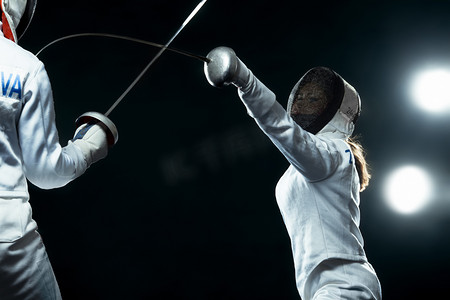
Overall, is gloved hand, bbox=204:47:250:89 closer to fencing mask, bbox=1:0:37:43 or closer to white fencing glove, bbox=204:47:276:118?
white fencing glove, bbox=204:47:276:118

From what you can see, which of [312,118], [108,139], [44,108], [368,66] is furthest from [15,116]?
[368,66]

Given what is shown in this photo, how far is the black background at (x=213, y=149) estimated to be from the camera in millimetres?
3010

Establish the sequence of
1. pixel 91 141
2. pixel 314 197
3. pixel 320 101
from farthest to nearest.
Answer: pixel 320 101 → pixel 314 197 → pixel 91 141

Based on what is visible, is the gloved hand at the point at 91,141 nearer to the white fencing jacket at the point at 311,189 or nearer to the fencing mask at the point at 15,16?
the fencing mask at the point at 15,16

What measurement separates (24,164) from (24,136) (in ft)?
0.20

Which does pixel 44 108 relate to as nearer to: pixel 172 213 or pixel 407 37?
pixel 172 213

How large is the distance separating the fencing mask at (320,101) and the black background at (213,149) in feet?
5.07

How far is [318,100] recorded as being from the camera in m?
1.70

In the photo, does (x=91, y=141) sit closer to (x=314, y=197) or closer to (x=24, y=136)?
(x=24, y=136)

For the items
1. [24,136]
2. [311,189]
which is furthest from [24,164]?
[311,189]

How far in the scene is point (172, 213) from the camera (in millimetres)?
3131

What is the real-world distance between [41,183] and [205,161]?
2202 mm

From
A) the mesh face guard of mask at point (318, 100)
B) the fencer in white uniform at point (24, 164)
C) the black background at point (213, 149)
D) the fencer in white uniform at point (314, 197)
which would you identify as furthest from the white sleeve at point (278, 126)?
the black background at point (213, 149)

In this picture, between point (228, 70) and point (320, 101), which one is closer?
point (228, 70)
